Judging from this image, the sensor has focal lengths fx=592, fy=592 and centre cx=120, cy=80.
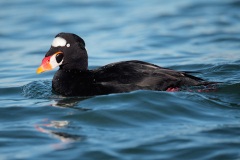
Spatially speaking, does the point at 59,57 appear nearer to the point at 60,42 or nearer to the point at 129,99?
the point at 60,42

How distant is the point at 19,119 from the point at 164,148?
2.24 metres

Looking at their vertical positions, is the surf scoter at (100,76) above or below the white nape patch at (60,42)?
below

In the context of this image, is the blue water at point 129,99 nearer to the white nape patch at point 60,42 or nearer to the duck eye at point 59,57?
the duck eye at point 59,57

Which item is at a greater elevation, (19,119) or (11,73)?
(11,73)

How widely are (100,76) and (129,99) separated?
511mm

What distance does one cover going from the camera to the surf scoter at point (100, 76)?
7781 mm

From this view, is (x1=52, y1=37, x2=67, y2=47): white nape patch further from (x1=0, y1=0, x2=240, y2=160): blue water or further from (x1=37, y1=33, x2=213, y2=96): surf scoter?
(x1=0, y1=0, x2=240, y2=160): blue water

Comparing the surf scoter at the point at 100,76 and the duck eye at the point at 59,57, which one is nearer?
the surf scoter at the point at 100,76

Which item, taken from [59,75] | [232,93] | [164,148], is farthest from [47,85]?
[164,148]

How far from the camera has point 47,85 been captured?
9.37m

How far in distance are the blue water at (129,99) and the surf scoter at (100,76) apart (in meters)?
0.15

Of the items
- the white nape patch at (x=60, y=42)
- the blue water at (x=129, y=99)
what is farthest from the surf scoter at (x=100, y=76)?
the blue water at (x=129, y=99)

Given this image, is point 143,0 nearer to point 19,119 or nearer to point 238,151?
point 19,119

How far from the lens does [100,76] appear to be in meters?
7.88
